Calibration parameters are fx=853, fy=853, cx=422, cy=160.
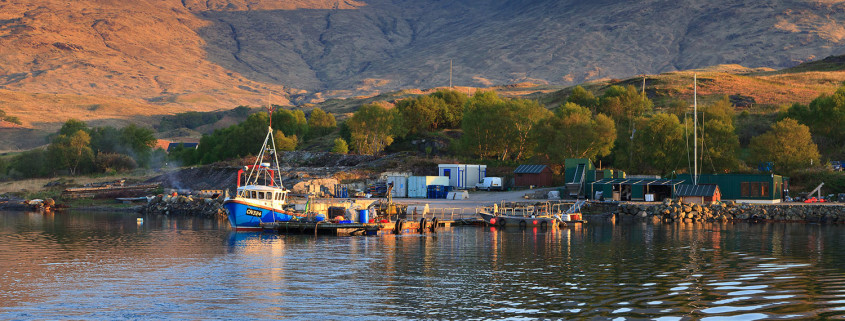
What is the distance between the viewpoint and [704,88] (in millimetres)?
174125

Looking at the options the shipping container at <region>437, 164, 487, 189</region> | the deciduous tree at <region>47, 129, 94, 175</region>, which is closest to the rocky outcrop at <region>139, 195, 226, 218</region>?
the shipping container at <region>437, 164, 487, 189</region>

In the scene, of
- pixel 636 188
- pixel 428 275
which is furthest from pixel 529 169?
pixel 428 275

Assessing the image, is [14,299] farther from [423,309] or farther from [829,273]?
[829,273]

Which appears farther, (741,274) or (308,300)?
(741,274)

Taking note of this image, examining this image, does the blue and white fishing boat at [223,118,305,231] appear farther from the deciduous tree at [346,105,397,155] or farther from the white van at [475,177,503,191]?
the deciduous tree at [346,105,397,155]

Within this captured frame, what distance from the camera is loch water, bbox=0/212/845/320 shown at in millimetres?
29812

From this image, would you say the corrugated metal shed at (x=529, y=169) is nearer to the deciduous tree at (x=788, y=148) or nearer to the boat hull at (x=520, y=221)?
the deciduous tree at (x=788, y=148)

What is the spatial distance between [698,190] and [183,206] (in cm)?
5297

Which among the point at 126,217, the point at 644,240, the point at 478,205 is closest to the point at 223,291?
the point at 644,240

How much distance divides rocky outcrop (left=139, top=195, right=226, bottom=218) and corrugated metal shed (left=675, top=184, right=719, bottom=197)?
44462mm

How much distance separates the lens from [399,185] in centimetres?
9350

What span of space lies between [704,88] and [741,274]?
144 meters

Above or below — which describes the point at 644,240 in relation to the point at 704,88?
below

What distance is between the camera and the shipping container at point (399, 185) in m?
93.2
